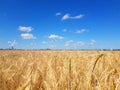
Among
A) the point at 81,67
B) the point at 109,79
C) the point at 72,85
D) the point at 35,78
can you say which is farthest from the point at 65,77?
the point at 81,67

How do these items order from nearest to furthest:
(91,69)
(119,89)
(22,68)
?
(119,89) → (91,69) → (22,68)

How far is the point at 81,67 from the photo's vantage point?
2.71 m

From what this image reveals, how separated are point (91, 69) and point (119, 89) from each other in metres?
0.28

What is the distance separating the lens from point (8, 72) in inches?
69.2

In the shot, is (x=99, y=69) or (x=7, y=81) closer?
(x=7, y=81)

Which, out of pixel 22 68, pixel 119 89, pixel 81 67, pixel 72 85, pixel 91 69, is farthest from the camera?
pixel 81 67

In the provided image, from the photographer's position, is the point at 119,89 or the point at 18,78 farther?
the point at 18,78

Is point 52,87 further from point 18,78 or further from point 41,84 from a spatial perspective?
point 18,78

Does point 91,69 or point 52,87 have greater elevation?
point 91,69

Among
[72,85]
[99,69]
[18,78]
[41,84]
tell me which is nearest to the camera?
[72,85]

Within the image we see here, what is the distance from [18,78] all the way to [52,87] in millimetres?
496

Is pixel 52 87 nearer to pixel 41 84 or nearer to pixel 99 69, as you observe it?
pixel 41 84

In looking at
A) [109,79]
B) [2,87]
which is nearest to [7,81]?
[2,87]

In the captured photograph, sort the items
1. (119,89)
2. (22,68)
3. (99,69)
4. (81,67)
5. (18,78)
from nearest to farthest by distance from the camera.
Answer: (119,89) < (18,78) < (22,68) < (99,69) < (81,67)
